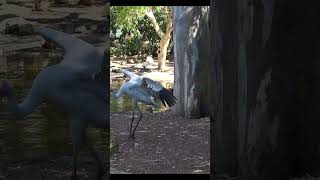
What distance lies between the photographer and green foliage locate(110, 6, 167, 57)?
6.89 meters

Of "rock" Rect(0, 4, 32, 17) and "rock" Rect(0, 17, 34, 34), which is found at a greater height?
"rock" Rect(0, 4, 32, 17)

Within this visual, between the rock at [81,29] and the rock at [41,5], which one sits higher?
the rock at [41,5]

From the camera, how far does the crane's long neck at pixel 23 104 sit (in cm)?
310

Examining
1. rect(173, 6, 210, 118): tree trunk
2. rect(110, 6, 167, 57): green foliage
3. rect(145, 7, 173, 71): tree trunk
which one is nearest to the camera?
rect(173, 6, 210, 118): tree trunk

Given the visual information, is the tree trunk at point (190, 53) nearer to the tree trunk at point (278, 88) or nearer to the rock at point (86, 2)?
the rock at point (86, 2)

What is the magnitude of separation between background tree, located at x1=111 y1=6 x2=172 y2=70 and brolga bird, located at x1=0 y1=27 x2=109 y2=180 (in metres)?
3.52

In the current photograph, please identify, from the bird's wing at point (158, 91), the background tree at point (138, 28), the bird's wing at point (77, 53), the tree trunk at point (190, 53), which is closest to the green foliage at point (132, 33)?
the background tree at point (138, 28)

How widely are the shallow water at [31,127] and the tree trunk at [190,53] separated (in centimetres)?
322

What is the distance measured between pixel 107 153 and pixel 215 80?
735 mm

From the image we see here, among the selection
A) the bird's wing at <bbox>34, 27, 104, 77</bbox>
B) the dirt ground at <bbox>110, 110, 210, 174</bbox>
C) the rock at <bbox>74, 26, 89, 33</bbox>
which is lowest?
the dirt ground at <bbox>110, 110, 210, 174</bbox>

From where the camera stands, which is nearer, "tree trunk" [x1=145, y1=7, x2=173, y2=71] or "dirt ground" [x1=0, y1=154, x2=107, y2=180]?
"dirt ground" [x1=0, y1=154, x2=107, y2=180]

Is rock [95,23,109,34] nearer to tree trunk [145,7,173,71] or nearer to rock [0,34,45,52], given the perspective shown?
rock [0,34,45,52]

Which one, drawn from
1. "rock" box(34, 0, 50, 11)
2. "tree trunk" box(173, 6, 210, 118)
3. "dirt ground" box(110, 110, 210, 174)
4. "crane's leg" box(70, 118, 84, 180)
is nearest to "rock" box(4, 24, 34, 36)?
"rock" box(34, 0, 50, 11)

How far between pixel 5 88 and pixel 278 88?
149cm
